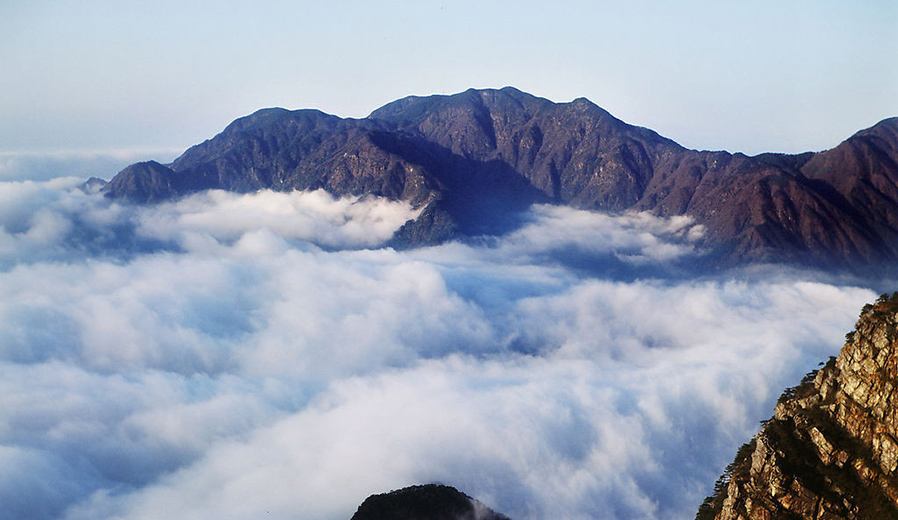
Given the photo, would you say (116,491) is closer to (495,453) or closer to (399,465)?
(399,465)

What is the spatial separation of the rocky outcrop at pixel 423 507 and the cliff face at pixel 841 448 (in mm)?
56277

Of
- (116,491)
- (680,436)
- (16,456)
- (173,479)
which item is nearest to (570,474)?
(680,436)

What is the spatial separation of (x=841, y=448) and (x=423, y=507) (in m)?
69.5

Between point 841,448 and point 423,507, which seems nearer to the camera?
point 841,448

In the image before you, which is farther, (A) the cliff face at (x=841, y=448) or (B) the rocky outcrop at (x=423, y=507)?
(B) the rocky outcrop at (x=423, y=507)

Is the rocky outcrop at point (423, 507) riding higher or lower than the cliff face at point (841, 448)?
lower

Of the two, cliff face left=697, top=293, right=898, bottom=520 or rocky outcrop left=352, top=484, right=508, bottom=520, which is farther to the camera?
rocky outcrop left=352, top=484, right=508, bottom=520

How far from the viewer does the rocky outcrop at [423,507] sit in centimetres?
10488

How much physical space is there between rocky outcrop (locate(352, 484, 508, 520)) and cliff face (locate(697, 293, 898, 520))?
2216 inches

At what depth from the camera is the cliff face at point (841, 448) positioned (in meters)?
52.1

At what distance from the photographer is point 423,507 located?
107 meters

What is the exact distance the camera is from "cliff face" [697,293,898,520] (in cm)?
5206

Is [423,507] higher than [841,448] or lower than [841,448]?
lower

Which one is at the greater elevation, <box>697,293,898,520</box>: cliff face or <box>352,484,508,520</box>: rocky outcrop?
<box>697,293,898,520</box>: cliff face
